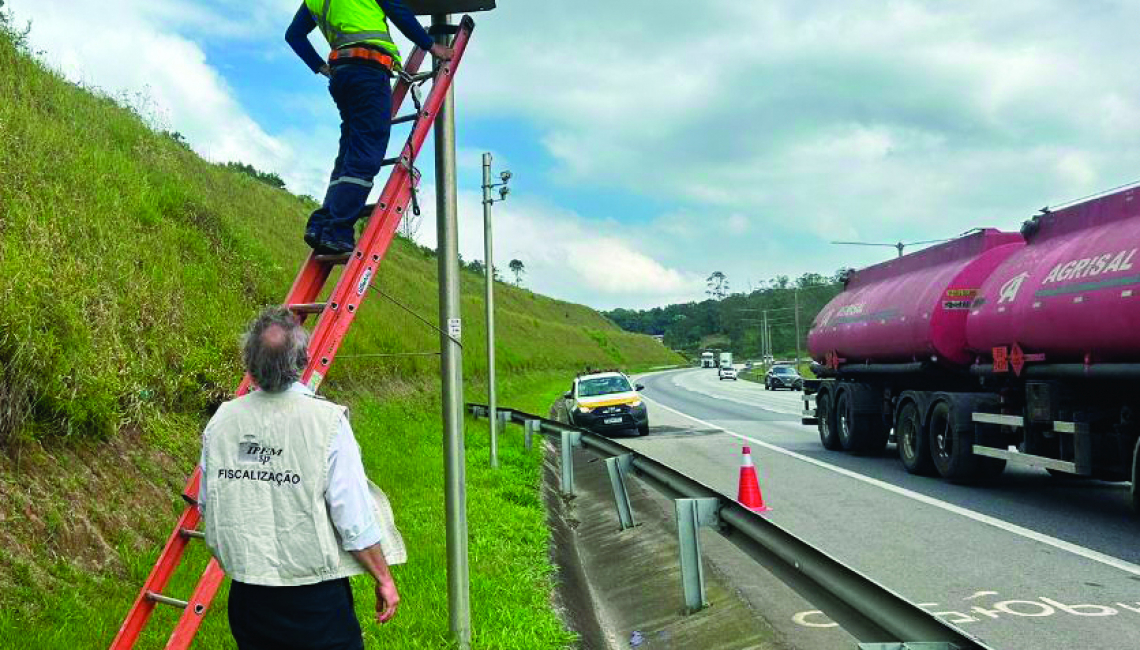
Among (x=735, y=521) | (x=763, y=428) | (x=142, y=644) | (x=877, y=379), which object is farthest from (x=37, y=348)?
(x=763, y=428)

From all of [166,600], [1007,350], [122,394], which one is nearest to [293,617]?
[166,600]

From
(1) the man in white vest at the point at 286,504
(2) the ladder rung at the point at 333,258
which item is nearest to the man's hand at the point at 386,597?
(1) the man in white vest at the point at 286,504

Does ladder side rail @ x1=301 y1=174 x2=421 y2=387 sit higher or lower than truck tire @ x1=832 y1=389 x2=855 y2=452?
higher

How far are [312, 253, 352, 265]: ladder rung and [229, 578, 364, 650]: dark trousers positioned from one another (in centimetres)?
209

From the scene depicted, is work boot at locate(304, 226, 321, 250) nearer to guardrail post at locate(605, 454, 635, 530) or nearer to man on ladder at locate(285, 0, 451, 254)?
man on ladder at locate(285, 0, 451, 254)

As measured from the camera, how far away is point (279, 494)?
3123mm

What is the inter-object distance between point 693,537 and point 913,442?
29.3 ft

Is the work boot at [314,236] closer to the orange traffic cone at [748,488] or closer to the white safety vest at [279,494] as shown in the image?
the white safety vest at [279,494]

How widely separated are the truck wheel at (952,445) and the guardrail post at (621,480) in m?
5.16

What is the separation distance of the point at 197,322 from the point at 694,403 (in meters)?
31.8

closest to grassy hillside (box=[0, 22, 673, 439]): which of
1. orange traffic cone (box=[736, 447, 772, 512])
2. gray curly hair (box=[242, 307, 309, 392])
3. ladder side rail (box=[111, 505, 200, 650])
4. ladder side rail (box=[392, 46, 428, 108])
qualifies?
ladder side rail (box=[111, 505, 200, 650])

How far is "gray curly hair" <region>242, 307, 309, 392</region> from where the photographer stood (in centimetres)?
313

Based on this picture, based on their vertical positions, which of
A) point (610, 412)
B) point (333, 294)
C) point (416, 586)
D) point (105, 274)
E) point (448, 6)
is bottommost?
point (416, 586)

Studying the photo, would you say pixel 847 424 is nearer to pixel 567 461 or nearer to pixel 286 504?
pixel 567 461
